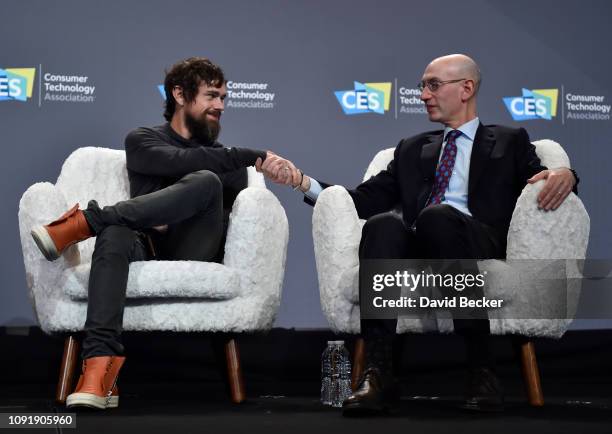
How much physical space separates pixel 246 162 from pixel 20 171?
5.63 feet

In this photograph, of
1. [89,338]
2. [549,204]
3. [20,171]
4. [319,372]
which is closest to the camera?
[89,338]

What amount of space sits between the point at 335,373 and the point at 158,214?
3.12 ft

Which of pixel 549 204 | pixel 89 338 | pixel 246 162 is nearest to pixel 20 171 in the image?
pixel 246 162

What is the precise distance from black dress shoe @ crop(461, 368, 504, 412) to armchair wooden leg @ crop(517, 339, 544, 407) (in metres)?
0.25

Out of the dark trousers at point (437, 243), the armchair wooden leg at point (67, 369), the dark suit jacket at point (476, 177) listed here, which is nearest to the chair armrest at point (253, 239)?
the dark suit jacket at point (476, 177)

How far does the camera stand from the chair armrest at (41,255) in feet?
8.00

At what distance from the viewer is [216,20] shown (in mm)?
4195

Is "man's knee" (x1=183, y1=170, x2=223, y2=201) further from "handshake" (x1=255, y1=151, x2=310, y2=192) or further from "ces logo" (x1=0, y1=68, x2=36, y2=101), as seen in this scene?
"ces logo" (x1=0, y1=68, x2=36, y2=101)

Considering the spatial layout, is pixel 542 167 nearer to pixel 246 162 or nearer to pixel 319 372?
pixel 246 162

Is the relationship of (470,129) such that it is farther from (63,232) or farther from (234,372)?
(63,232)

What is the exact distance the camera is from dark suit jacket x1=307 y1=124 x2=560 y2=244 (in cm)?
250

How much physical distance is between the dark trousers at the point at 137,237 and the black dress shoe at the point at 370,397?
25.6 inches

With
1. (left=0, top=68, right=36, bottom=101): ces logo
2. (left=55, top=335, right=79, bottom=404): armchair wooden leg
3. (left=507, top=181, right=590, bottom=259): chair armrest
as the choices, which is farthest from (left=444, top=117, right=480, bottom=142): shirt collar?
(left=0, top=68, right=36, bottom=101): ces logo

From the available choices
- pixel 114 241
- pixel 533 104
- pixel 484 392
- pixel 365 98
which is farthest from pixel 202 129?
pixel 533 104
